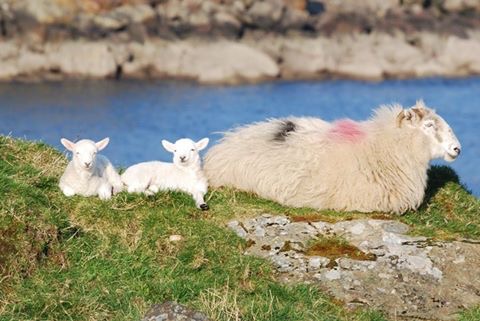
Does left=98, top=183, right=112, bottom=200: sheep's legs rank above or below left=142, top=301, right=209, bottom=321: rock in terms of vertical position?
below

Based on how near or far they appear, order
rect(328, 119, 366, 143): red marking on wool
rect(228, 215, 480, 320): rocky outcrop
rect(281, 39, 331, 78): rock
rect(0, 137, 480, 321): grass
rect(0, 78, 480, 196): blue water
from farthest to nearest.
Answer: rect(281, 39, 331, 78): rock
rect(0, 78, 480, 196): blue water
rect(328, 119, 366, 143): red marking on wool
rect(228, 215, 480, 320): rocky outcrop
rect(0, 137, 480, 321): grass

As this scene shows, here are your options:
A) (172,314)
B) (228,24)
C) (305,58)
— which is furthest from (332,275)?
(305,58)

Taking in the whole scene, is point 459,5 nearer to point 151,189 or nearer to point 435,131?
point 435,131

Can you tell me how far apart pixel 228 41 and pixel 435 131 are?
213 feet

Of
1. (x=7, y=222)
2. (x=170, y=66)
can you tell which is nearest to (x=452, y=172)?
(x=7, y=222)

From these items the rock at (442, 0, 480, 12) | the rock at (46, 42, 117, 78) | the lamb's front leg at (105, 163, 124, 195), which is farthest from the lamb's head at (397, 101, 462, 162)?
the rock at (442, 0, 480, 12)

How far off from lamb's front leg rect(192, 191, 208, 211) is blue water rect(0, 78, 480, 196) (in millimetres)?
36314

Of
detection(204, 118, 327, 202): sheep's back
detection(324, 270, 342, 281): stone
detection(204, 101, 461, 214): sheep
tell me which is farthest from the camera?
detection(204, 118, 327, 202): sheep's back

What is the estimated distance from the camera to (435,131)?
11.9 metres

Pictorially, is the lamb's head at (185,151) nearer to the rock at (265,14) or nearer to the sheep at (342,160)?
the sheep at (342,160)

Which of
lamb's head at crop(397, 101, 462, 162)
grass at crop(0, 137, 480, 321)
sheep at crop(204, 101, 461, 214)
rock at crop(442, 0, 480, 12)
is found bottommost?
rock at crop(442, 0, 480, 12)

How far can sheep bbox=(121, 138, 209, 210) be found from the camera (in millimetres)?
11359

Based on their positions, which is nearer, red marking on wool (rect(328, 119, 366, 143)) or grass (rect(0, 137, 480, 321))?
grass (rect(0, 137, 480, 321))

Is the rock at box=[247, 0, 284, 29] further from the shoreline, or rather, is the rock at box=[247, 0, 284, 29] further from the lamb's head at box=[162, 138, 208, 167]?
the lamb's head at box=[162, 138, 208, 167]
